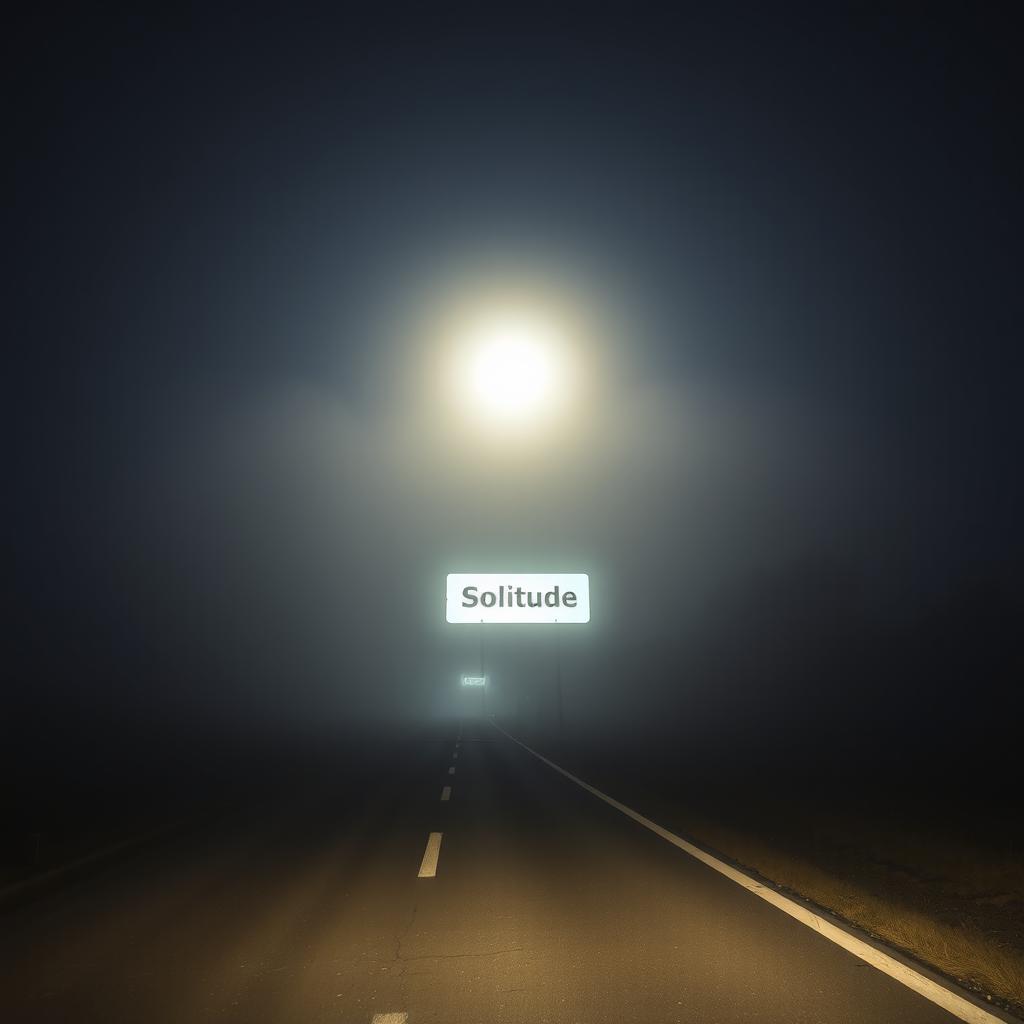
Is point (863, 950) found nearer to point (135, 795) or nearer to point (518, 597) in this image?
point (135, 795)

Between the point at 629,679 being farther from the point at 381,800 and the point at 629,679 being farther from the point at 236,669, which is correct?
the point at 236,669

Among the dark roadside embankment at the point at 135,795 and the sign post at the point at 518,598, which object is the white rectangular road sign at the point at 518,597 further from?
the dark roadside embankment at the point at 135,795

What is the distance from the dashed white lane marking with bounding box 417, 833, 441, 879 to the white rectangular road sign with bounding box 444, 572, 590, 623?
736 inches

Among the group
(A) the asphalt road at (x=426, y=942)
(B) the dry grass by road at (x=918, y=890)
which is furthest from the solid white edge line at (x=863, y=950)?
(B) the dry grass by road at (x=918, y=890)

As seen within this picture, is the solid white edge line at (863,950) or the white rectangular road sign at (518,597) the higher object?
the white rectangular road sign at (518,597)

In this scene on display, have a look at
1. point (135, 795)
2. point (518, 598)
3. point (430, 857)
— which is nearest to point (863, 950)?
point (430, 857)

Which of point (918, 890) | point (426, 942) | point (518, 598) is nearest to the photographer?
point (426, 942)

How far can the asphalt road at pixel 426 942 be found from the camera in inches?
170

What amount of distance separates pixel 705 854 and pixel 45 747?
39243mm

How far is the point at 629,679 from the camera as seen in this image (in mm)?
65938

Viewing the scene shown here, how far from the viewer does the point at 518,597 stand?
3002cm

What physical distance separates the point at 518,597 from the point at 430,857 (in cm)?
2089

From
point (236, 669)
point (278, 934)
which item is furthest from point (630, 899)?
point (236, 669)

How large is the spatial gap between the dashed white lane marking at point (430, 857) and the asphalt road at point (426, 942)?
0.39ft
